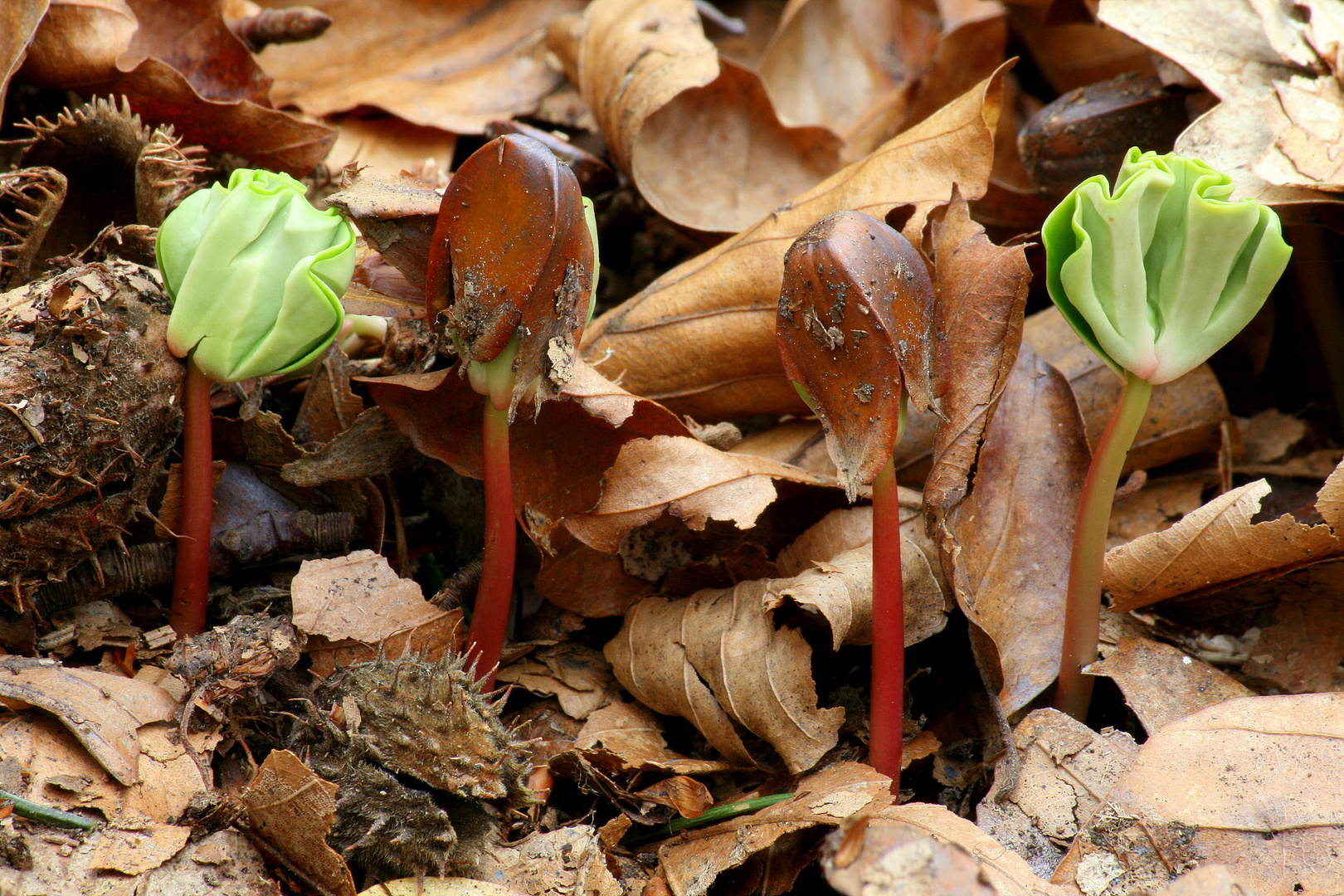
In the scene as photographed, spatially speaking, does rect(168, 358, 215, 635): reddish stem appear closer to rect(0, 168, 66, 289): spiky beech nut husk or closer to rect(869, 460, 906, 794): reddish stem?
rect(0, 168, 66, 289): spiky beech nut husk

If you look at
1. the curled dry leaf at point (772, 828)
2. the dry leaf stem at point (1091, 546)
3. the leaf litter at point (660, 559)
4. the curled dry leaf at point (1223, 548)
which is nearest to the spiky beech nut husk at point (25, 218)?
the leaf litter at point (660, 559)

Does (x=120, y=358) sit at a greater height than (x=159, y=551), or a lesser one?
greater

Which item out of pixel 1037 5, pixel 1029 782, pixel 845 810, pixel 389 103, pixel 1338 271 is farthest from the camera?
pixel 1037 5

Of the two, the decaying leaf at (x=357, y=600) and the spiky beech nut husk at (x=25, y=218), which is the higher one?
the spiky beech nut husk at (x=25, y=218)

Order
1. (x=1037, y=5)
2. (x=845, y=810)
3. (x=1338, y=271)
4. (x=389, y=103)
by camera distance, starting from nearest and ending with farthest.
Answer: (x=845, y=810) < (x=1338, y=271) < (x=389, y=103) < (x=1037, y=5)

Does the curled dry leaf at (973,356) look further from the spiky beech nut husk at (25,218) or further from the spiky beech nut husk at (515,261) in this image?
the spiky beech nut husk at (25,218)

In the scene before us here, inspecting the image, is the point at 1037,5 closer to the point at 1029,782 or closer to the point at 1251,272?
the point at 1251,272

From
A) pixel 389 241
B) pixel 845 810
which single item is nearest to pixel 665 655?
pixel 845 810
